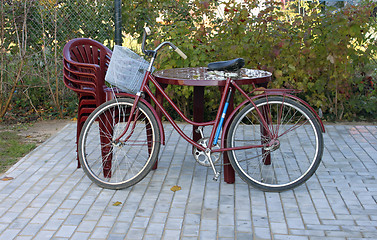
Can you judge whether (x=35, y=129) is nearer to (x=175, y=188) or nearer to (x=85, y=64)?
(x=85, y=64)

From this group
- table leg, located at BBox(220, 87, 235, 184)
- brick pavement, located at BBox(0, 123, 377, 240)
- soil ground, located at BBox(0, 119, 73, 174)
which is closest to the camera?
brick pavement, located at BBox(0, 123, 377, 240)

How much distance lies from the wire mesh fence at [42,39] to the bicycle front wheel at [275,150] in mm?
2725

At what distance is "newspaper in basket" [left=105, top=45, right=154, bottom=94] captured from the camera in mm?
4203

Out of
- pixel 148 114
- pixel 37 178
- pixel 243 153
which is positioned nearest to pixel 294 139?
pixel 243 153

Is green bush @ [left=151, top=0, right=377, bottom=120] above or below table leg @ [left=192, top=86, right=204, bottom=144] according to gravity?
above

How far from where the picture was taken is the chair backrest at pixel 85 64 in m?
4.59

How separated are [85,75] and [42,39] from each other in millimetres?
3011

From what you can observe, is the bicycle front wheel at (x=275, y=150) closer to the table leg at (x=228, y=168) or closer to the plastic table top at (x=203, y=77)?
Result: the table leg at (x=228, y=168)

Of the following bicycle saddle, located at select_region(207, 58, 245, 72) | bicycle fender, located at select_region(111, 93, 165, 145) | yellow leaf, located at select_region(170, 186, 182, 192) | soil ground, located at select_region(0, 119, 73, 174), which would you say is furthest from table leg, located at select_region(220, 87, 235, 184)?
soil ground, located at select_region(0, 119, 73, 174)

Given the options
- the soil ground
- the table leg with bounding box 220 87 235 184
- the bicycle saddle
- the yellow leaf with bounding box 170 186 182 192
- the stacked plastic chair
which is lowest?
the soil ground

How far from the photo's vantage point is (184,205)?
4031mm

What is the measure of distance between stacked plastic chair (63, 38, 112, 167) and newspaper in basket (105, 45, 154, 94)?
35cm

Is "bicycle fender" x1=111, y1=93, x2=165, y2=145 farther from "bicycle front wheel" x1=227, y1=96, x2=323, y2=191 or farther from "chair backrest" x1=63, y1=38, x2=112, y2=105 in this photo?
"bicycle front wheel" x1=227, y1=96, x2=323, y2=191

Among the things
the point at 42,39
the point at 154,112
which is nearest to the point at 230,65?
the point at 154,112
